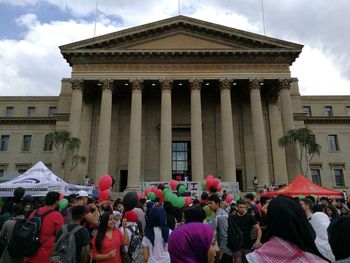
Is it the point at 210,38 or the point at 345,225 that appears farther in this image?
the point at 210,38

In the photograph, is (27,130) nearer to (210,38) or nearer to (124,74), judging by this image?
(124,74)

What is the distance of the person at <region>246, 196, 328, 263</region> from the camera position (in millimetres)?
2592

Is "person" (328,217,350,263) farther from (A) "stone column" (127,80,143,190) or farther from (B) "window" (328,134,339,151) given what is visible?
(B) "window" (328,134,339,151)

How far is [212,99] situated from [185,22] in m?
9.57

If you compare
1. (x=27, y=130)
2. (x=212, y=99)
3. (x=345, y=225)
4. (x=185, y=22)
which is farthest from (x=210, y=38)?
(x=345, y=225)

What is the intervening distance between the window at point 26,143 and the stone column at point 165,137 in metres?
22.2

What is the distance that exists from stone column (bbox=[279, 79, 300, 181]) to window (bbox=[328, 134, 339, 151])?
15.3 metres

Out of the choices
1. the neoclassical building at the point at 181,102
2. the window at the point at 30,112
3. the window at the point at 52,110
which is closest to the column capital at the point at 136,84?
the neoclassical building at the point at 181,102

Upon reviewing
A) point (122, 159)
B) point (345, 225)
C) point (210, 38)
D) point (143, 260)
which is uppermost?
point (210, 38)

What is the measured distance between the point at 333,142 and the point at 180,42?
26.8 metres

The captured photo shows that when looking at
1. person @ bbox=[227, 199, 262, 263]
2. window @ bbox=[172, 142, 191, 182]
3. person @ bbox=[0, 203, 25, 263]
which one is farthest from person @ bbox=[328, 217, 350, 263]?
window @ bbox=[172, 142, 191, 182]

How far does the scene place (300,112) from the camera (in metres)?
40.0

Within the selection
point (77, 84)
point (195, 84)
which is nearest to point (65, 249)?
point (195, 84)

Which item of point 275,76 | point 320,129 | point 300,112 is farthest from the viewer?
point 320,129
